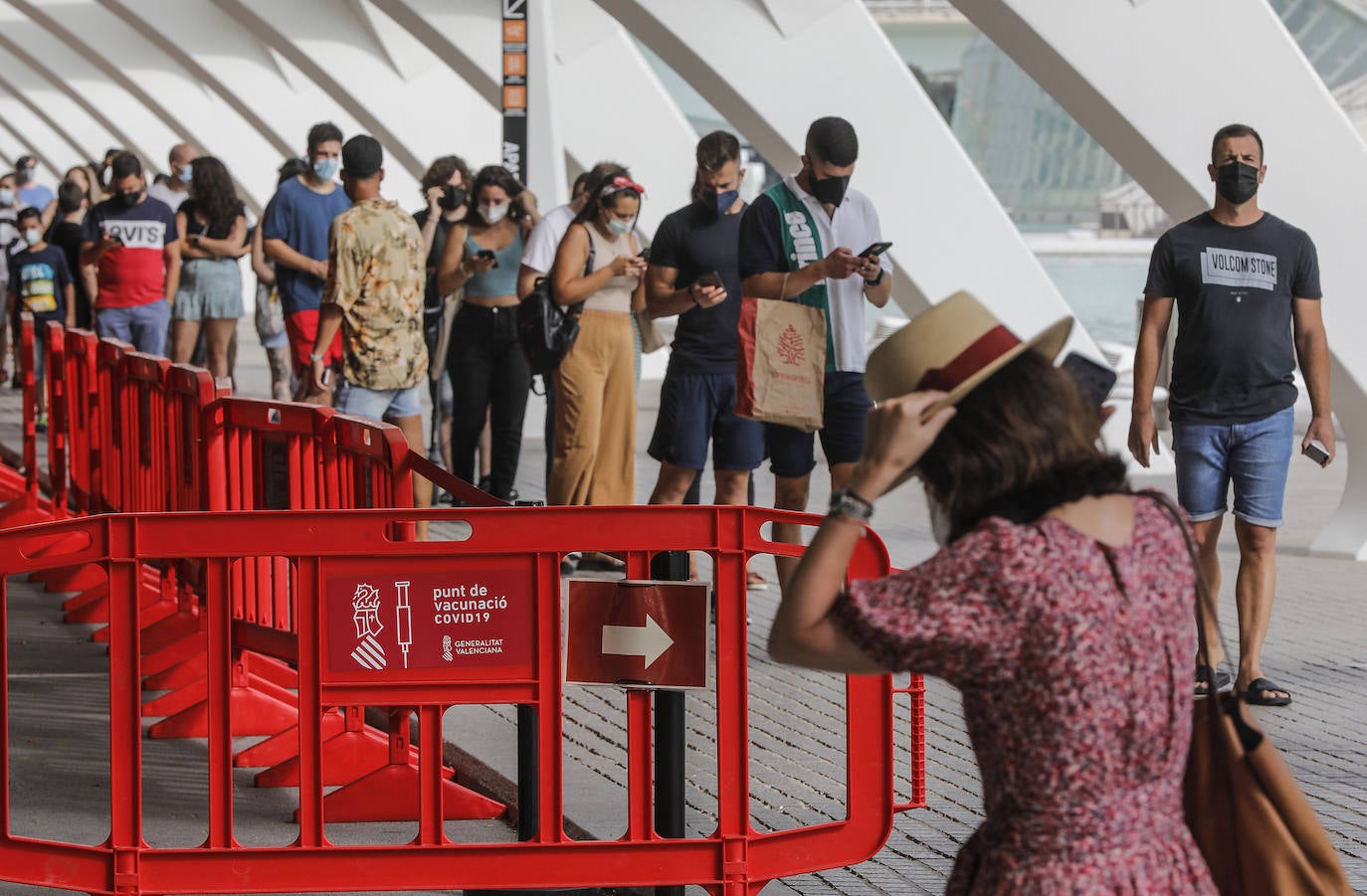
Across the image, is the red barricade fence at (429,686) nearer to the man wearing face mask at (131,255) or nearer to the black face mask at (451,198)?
the black face mask at (451,198)

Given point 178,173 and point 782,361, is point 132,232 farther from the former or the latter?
point 782,361

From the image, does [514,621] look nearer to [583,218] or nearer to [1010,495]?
[1010,495]

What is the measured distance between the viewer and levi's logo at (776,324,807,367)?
293 inches

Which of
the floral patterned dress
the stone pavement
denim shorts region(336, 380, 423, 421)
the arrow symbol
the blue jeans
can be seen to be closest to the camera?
the floral patterned dress

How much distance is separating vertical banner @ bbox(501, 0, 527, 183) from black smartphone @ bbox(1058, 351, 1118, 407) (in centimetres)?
1049

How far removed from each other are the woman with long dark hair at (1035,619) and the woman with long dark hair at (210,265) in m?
11.5

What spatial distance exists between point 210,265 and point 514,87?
2.47m

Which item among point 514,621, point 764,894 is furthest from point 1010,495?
point 764,894

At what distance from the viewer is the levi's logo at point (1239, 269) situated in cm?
690

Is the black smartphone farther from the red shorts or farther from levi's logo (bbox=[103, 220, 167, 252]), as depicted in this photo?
levi's logo (bbox=[103, 220, 167, 252])

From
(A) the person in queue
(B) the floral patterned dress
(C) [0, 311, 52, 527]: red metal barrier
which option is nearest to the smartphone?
(B) the floral patterned dress

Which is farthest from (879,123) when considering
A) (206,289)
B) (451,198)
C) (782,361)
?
(782,361)

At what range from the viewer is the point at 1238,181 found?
6.89 metres

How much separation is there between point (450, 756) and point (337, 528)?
6.24 ft
